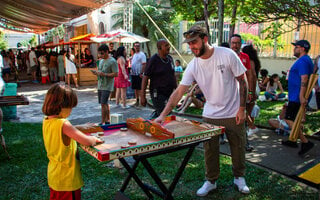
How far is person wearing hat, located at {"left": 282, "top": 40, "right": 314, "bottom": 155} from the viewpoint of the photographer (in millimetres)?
4796

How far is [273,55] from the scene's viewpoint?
13867 millimetres

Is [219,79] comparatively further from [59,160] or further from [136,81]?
[136,81]

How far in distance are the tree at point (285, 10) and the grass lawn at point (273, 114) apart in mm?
2283

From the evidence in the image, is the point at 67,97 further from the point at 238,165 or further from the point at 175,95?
the point at 238,165

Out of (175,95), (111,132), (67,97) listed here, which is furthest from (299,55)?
(67,97)

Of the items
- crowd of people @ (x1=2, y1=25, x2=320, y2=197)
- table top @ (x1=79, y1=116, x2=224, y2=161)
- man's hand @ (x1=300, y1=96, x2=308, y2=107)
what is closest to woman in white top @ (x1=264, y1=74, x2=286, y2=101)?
crowd of people @ (x1=2, y1=25, x2=320, y2=197)

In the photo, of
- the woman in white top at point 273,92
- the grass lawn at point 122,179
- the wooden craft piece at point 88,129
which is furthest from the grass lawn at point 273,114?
the wooden craft piece at point 88,129

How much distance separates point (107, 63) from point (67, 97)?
13.3ft

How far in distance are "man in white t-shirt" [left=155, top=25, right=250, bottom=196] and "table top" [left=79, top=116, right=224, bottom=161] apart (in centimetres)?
38

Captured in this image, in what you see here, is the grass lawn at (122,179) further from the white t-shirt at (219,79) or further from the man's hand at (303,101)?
the man's hand at (303,101)

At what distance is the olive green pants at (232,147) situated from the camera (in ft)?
11.8

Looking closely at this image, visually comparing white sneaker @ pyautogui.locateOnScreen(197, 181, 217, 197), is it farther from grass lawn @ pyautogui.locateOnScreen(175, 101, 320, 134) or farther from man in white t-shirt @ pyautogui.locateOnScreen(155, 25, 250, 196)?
grass lawn @ pyautogui.locateOnScreen(175, 101, 320, 134)

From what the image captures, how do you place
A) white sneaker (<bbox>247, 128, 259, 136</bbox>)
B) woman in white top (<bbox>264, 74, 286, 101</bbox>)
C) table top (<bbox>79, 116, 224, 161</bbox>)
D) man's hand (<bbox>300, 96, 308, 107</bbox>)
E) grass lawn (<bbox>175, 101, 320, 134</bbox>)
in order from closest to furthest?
table top (<bbox>79, 116, 224, 161</bbox>) < man's hand (<bbox>300, 96, 308, 107</bbox>) < white sneaker (<bbox>247, 128, 259, 136</bbox>) < grass lawn (<bbox>175, 101, 320, 134</bbox>) < woman in white top (<bbox>264, 74, 286, 101</bbox>)

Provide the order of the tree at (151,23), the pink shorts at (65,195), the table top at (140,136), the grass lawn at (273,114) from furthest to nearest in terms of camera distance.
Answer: the tree at (151,23), the grass lawn at (273,114), the pink shorts at (65,195), the table top at (140,136)
